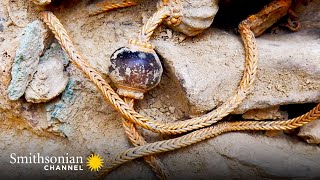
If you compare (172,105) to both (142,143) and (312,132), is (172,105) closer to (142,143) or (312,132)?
(142,143)

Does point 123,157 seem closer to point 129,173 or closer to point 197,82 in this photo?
point 129,173

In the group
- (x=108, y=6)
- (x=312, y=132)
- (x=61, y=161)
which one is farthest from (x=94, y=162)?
(x=312, y=132)

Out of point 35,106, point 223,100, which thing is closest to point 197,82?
point 223,100

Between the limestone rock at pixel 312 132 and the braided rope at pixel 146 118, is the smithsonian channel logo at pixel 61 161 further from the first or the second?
the limestone rock at pixel 312 132

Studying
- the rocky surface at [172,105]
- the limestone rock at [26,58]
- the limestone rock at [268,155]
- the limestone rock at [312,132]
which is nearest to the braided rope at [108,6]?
the rocky surface at [172,105]

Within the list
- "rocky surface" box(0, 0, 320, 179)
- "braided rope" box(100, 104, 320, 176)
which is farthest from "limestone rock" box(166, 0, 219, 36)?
"braided rope" box(100, 104, 320, 176)
